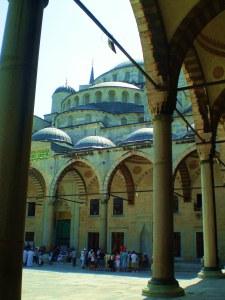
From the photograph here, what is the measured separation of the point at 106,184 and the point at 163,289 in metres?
14.9

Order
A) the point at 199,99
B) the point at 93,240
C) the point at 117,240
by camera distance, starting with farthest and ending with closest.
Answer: the point at 93,240
the point at 117,240
the point at 199,99

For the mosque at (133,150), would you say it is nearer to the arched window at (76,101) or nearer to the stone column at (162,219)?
the stone column at (162,219)

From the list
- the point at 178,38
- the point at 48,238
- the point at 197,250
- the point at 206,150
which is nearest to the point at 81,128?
the point at 48,238

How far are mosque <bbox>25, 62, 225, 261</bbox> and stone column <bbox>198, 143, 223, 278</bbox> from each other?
8948 mm

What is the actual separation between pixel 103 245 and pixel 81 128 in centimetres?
1025

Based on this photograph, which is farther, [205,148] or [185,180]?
[185,180]

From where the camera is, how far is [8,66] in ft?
10.3

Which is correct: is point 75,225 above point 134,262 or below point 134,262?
above

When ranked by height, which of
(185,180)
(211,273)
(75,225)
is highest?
(185,180)

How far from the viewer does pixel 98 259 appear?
18656 mm

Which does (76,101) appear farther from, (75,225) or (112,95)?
(75,225)

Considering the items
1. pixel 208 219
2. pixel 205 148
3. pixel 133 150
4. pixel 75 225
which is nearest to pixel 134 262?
pixel 133 150

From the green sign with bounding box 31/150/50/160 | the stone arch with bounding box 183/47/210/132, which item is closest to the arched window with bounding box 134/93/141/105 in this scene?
the green sign with bounding box 31/150/50/160

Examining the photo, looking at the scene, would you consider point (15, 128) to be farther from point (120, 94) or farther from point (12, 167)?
point (120, 94)
